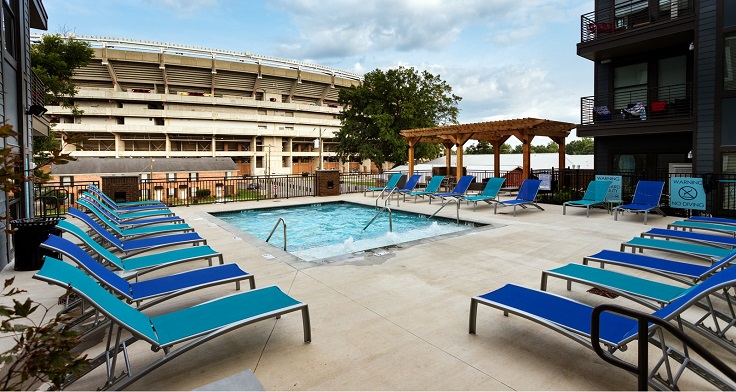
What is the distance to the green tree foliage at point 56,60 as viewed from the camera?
70.3ft

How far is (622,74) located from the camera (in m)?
15.9

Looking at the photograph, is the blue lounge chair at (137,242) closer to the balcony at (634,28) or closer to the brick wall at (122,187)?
the brick wall at (122,187)

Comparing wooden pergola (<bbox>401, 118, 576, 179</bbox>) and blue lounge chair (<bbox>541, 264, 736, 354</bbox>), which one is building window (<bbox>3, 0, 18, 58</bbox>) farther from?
wooden pergola (<bbox>401, 118, 576, 179</bbox>)

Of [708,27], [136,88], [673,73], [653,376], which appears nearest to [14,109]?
[653,376]

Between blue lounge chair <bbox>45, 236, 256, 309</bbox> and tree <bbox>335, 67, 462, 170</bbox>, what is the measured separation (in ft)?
94.9

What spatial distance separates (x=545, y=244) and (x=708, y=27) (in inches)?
407

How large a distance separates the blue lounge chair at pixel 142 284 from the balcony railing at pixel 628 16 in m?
16.5

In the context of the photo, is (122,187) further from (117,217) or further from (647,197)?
(647,197)

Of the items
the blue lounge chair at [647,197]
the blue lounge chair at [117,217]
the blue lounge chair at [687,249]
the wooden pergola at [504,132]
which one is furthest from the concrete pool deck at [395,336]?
the wooden pergola at [504,132]

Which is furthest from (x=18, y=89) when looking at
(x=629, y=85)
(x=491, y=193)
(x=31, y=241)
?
(x=629, y=85)

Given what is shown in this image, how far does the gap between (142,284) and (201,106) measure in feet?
237

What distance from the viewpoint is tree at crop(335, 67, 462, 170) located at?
3344cm

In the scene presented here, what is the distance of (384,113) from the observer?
3375 centimetres

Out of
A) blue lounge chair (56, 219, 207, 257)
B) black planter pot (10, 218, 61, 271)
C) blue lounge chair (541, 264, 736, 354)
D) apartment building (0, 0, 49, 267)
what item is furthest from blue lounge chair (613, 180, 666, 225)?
apartment building (0, 0, 49, 267)
